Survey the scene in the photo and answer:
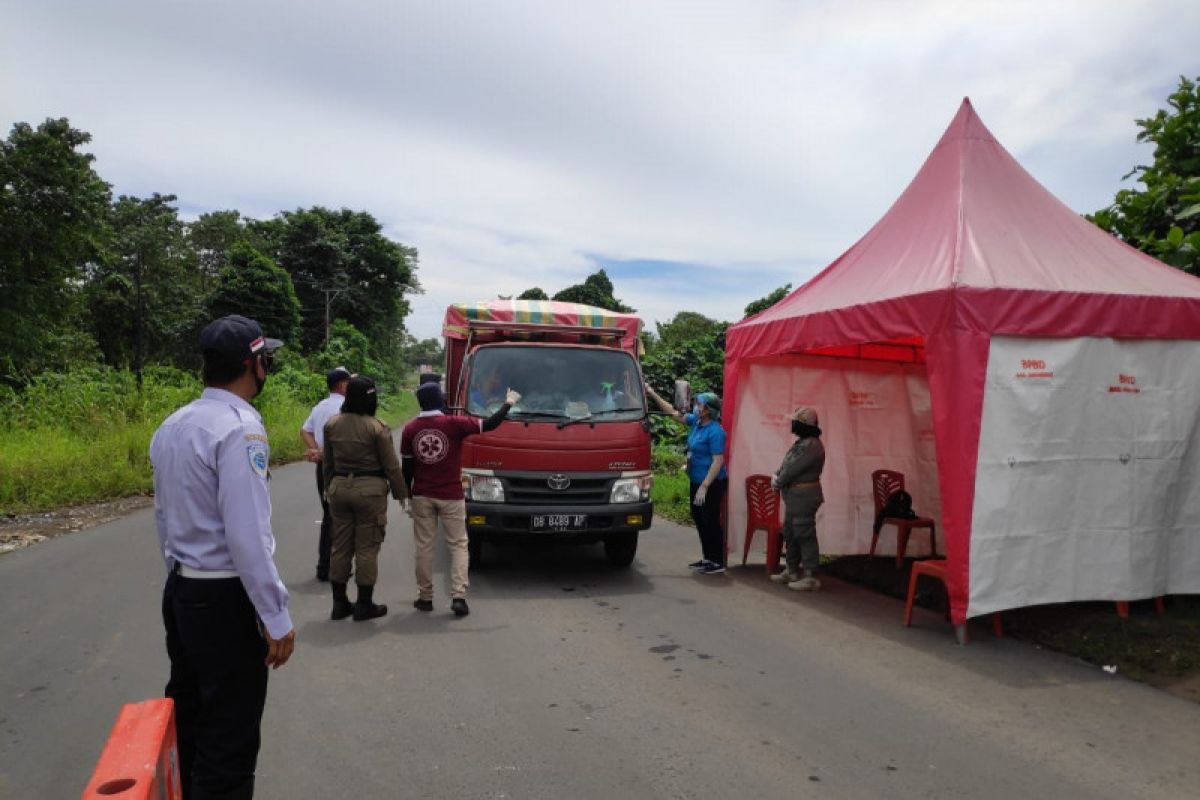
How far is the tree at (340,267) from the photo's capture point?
142 ft

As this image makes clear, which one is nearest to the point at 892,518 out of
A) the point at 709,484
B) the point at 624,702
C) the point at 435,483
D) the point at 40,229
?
the point at 709,484

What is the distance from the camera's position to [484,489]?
713cm

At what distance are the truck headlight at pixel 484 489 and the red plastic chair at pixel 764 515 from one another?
2830 millimetres

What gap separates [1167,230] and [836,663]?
6821 millimetres

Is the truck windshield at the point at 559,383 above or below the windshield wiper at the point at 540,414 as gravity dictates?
above

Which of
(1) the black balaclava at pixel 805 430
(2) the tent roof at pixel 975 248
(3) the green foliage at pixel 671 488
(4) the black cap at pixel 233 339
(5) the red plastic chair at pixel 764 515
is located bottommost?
(3) the green foliage at pixel 671 488

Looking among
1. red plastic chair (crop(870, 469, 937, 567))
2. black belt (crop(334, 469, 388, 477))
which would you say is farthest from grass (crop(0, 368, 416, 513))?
red plastic chair (crop(870, 469, 937, 567))

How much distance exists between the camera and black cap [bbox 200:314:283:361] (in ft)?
8.96

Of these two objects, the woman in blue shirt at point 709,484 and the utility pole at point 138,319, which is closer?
the woman in blue shirt at point 709,484

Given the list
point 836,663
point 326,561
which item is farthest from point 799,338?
point 326,561

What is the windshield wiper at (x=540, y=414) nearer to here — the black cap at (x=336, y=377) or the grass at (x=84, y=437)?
the black cap at (x=336, y=377)

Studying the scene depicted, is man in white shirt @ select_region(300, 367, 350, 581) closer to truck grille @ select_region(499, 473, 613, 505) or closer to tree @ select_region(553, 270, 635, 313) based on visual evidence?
truck grille @ select_region(499, 473, 613, 505)

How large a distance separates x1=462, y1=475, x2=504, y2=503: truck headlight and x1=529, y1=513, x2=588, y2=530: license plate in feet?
1.23

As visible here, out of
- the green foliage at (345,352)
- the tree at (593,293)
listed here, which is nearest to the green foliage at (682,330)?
the tree at (593,293)
